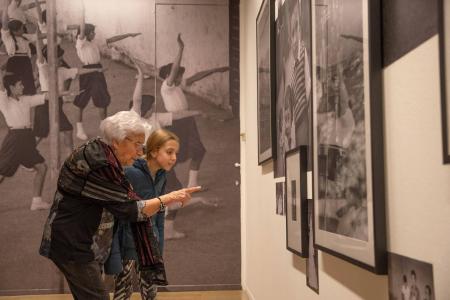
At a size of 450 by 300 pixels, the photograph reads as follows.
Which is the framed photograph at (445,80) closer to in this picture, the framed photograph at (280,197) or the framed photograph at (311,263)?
the framed photograph at (311,263)

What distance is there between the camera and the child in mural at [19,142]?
4.95 meters

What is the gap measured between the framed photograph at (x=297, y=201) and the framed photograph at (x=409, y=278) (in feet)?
2.93

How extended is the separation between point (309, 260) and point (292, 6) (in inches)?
45.4

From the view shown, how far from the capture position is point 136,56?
16.8ft

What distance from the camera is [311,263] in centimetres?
211

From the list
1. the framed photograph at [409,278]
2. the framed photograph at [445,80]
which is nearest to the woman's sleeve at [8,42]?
the framed photograph at [409,278]

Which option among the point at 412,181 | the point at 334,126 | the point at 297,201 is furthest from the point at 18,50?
the point at 412,181

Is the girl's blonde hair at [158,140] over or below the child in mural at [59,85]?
below

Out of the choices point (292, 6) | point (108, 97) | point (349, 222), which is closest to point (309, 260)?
point (349, 222)

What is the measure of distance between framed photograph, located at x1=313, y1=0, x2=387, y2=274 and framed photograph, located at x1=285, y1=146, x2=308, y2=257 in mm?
285

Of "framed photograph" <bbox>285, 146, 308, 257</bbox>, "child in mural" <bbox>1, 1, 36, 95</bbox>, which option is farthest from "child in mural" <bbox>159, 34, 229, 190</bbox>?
"framed photograph" <bbox>285, 146, 308, 257</bbox>

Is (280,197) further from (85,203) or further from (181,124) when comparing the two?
(181,124)

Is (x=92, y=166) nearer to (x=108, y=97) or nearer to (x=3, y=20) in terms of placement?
(x=108, y=97)

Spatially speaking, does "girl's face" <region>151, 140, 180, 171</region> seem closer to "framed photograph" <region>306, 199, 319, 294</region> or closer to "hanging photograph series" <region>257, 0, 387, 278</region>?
"hanging photograph series" <region>257, 0, 387, 278</region>
